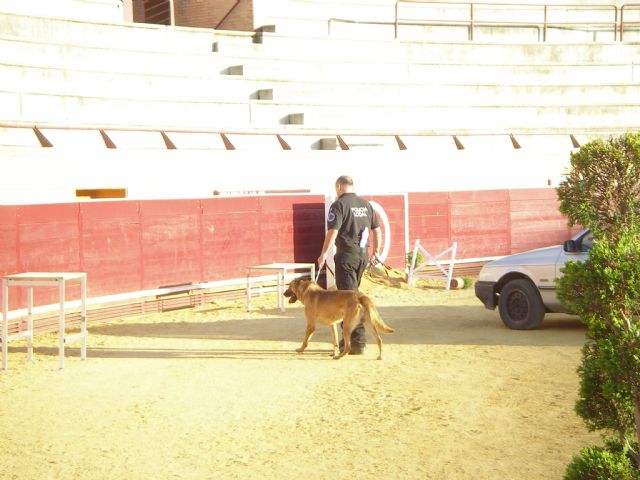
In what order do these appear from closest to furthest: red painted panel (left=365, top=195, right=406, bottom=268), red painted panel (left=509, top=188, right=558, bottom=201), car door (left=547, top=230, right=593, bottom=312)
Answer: car door (left=547, top=230, right=593, bottom=312) < red painted panel (left=365, top=195, right=406, bottom=268) < red painted panel (left=509, top=188, right=558, bottom=201)

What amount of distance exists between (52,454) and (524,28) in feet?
82.2

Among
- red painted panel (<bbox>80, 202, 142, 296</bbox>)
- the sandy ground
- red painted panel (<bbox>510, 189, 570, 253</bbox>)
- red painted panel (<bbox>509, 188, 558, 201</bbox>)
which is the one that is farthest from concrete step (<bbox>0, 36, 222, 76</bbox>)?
the sandy ground

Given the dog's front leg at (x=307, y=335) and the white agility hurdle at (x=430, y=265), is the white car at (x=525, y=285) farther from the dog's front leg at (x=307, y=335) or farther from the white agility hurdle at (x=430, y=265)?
the white agility hurdle at (x=430, y=265)

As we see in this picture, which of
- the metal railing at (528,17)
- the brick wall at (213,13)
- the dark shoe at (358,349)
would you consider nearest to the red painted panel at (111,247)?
the dark shoe at (358,349)

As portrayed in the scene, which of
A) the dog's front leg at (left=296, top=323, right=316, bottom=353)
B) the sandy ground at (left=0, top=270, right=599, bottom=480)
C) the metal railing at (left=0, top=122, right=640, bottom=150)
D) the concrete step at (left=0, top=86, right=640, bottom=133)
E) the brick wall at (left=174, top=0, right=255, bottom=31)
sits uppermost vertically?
the brick wall at (left=174, top=0, right=255, bottom=31)

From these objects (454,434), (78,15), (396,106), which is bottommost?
(454,434)

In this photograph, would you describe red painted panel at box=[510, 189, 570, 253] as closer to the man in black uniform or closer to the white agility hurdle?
the white agility hurdle

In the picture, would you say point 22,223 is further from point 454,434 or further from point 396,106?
point 396,106

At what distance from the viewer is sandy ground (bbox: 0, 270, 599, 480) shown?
715 centimetres

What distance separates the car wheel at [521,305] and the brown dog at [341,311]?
2785 millimetres

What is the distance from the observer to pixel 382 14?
28.3 metres

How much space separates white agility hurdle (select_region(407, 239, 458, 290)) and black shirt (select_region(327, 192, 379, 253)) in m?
8.01

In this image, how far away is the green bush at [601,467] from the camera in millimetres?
5141

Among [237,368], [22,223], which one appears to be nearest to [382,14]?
[22,223]
